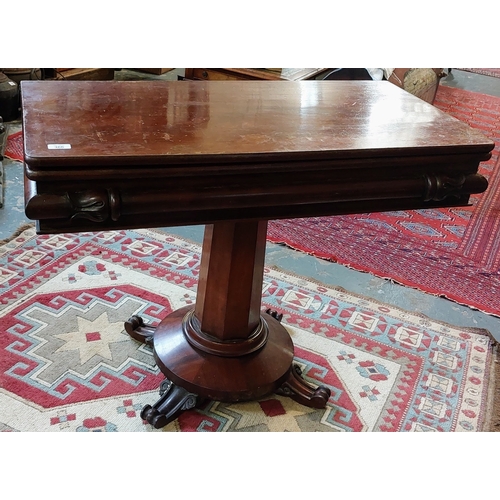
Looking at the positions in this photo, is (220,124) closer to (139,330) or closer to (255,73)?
(139,330)

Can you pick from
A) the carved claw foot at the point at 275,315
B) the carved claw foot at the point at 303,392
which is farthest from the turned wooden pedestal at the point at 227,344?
the carved claw foot at the point at 275,315

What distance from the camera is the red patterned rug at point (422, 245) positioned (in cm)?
249

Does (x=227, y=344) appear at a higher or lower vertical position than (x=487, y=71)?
lower

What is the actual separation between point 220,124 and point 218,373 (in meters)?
0.73

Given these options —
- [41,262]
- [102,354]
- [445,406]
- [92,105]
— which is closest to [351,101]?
[92,105]

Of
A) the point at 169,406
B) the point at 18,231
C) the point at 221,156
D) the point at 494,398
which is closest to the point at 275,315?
the point at 169,406

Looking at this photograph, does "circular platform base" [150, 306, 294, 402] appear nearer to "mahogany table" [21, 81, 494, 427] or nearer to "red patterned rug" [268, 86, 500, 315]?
"mahogany table" [21, 81, 494, 427]

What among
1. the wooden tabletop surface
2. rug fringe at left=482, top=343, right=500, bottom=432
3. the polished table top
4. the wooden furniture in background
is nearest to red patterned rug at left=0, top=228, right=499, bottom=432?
rug fringe at left=482, top=343, right=500, bottom=432

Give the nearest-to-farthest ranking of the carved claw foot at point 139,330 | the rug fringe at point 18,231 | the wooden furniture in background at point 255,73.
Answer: the carved claw foot at point 139,330, the rug fringe at point 18,231, the wooden furniture in background at point 255,73

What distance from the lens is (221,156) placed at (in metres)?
1.22

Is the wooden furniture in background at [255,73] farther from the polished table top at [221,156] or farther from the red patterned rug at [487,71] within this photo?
the red patterned rug at [487,71]

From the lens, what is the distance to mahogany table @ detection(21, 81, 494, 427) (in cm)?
119

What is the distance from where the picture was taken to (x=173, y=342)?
6.01 feet

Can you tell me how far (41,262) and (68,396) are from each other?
0.75 meters
